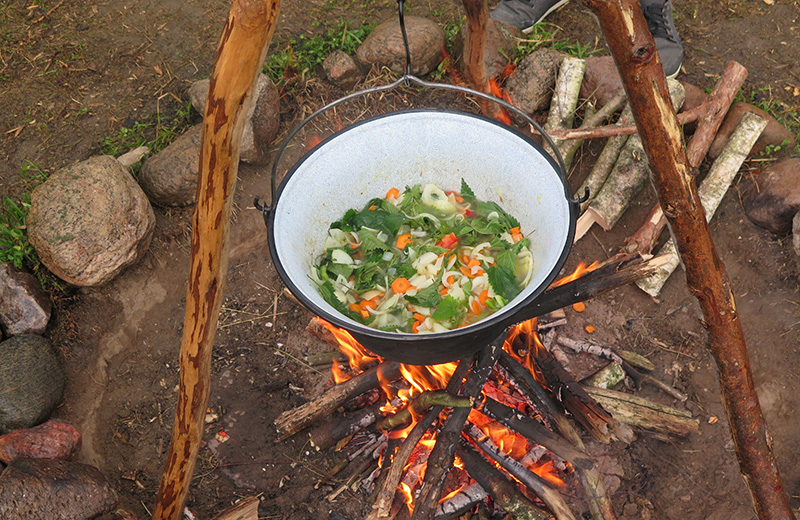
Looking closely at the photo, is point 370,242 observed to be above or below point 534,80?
above

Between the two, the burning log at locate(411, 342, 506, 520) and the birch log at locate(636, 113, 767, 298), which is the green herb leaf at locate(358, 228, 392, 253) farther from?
the birch log at locate(636, 113, 767, 298)

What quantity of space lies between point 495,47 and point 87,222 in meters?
3.23

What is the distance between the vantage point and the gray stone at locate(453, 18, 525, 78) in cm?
476

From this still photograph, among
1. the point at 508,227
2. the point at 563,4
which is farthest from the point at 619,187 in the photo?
the point at 563,4

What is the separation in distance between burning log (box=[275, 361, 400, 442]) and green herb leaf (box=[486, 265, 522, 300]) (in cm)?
98

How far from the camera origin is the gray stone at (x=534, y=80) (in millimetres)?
4586

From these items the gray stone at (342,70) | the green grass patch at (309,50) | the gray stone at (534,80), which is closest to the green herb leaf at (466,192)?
the gray stone at (534,80)

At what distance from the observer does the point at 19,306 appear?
3629 mm

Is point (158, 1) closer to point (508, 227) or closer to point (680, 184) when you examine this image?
point (508, 227)

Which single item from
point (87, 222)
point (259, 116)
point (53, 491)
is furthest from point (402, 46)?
point (53, 491)

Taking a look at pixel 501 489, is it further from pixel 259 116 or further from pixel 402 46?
pixel 402 46


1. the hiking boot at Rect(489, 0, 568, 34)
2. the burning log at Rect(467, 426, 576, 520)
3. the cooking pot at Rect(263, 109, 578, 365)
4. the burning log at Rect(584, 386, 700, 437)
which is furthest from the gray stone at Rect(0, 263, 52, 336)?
the hiking boot at Rect(489, 0, 568, 34)

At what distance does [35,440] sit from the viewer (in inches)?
125

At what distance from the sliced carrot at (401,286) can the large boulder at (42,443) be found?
1999mm
